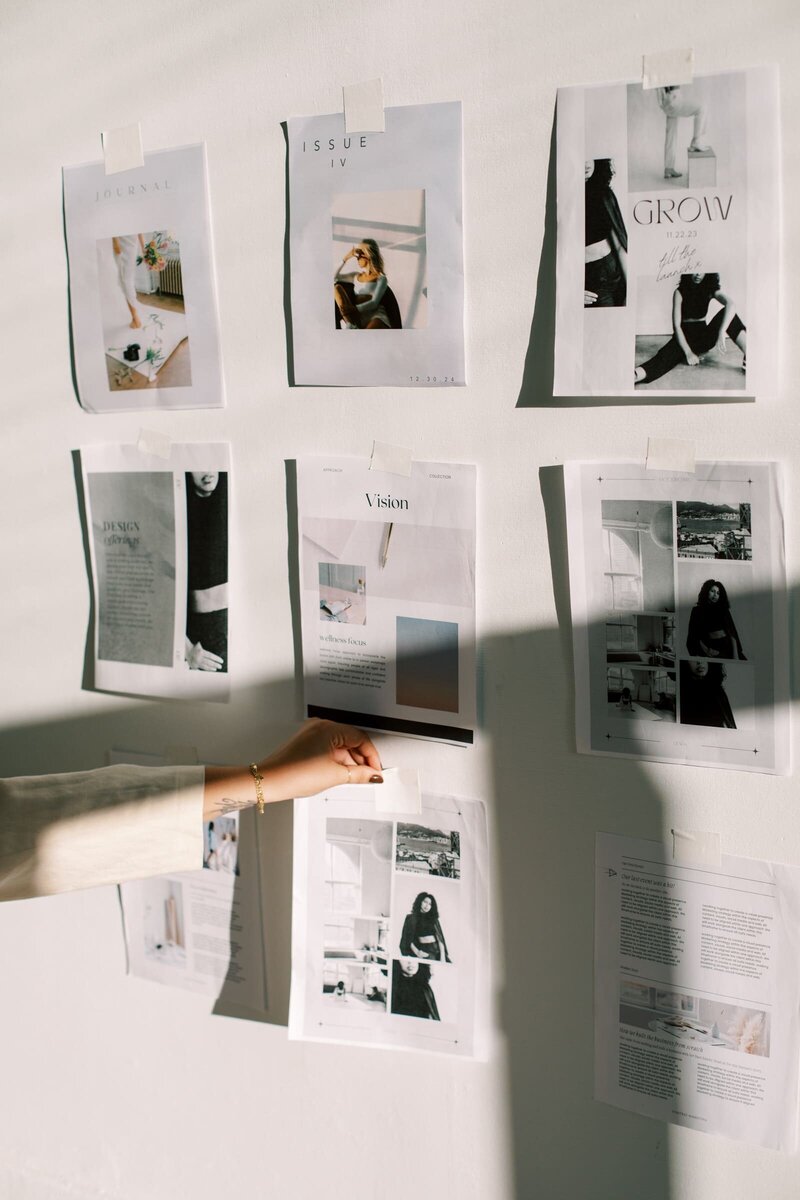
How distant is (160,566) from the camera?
0.93m

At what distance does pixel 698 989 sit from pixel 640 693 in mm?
272

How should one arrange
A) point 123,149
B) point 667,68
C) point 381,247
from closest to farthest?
point 667,68, point 381,247, point 123,149

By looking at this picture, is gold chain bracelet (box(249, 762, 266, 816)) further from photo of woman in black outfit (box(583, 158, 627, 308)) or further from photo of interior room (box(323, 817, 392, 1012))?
photo of woman in black outfit (box(583, 158, 627, 308))

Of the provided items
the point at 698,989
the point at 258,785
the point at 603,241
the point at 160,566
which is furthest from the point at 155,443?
the point at 698,989

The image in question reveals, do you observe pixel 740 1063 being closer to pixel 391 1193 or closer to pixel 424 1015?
pixel 424 1015

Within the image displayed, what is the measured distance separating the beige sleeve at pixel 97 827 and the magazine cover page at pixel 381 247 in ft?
1.37

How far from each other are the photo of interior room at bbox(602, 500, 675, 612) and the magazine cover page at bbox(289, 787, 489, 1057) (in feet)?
0.82

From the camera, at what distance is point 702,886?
0.75 metres

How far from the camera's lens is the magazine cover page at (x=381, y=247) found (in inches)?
28.5

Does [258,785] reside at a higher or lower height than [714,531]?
lower

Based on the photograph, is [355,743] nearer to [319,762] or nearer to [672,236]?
[319,762]

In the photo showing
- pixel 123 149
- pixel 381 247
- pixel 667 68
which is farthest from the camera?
pixel 123 149

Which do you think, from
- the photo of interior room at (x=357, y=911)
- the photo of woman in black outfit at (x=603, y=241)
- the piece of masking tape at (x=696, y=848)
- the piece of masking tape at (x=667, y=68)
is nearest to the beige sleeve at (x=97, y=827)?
the photo of interior room at (x=357, y=911)

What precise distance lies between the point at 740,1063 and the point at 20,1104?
0.90m
